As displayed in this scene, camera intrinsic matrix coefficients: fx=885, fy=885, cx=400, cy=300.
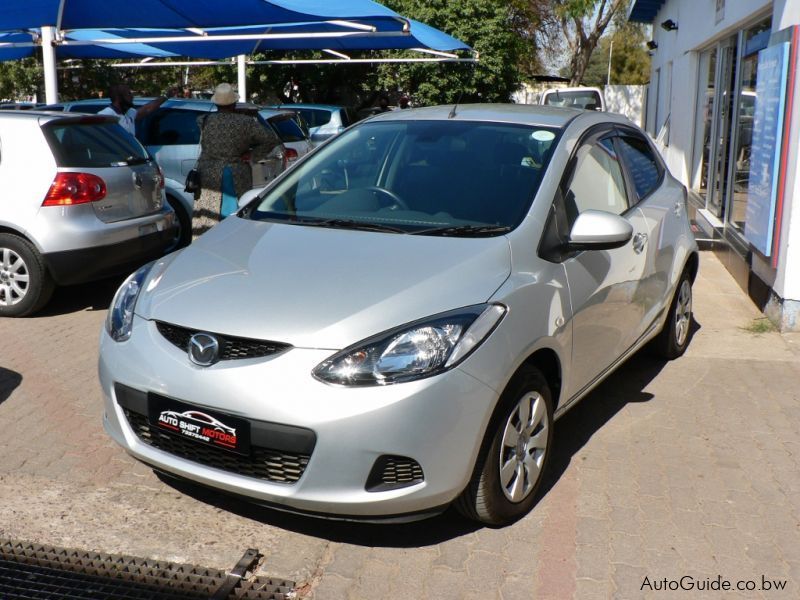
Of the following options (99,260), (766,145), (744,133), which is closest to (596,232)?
(766,145)

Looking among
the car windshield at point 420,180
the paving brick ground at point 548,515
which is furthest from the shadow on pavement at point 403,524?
the car windshield at point 420,180

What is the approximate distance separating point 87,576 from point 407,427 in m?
1.37

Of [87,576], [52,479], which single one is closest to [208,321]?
[87,576]

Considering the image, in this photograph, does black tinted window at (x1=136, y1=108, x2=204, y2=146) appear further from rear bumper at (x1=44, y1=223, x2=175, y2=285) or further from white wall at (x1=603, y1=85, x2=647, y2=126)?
white wall at (x1=603, y1=85, x2=647, y2=126)

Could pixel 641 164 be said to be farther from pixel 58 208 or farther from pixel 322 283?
pixel 58 208

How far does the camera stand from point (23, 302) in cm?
688

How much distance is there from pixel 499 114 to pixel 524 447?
1912 mm

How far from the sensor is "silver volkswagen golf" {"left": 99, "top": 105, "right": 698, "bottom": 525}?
122 inches

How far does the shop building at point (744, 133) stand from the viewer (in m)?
6.53

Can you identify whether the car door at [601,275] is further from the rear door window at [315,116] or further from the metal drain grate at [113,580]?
the rear door window at [315,116]

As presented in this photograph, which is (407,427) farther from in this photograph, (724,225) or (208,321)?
(724,225)

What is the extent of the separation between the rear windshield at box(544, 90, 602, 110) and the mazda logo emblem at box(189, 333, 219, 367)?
19.2 meters

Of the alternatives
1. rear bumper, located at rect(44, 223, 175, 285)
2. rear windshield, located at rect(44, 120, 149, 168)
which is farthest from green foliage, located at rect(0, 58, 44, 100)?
rear bumper, located at rect(44, 223, 175, 285)

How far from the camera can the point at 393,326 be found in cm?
318
